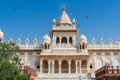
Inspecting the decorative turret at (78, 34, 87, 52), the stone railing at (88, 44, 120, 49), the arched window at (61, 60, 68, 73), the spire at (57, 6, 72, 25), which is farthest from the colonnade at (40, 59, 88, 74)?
the spire at (57, 6, 72, 25)

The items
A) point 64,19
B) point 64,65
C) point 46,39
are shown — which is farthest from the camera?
point 64,19

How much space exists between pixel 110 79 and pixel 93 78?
5.15 metres

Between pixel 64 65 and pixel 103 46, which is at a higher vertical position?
pixel 103 46

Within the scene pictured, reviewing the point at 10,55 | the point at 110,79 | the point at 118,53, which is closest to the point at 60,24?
the point at 118,53

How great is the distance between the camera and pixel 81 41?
48.6 m

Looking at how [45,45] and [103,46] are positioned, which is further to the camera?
[103,46]

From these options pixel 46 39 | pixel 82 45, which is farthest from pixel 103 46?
pixel 46 39

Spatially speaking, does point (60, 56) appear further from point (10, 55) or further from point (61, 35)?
point (10, 55)

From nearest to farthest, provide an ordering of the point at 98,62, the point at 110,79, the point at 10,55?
the point at 10,55, the point at 110,79, the point at 98,62

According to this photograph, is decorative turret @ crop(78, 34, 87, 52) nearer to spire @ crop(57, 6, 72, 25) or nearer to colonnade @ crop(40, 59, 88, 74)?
colonnade @ crop(40, 59, 88, 74)

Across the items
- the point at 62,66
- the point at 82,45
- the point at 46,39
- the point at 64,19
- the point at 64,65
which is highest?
the point at 64,19

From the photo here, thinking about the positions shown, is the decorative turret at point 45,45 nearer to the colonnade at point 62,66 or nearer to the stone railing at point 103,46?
the colonnade at point 62,66

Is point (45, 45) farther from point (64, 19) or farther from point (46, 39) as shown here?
point (64, 19)

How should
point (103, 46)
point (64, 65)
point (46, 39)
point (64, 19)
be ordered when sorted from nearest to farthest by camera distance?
point (64, 65) < point (46, 39) < point (103, 46) < point (64, 19)
